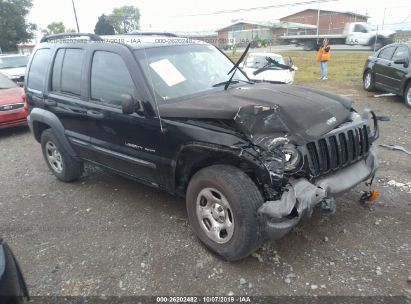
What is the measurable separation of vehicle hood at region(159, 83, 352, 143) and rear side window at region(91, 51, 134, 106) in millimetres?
648

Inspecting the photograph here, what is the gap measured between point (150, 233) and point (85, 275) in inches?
31.7

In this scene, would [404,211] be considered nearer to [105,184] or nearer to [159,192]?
[159,192]

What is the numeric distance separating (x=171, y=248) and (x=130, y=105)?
1.45 m

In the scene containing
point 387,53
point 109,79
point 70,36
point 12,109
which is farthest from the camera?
point 387,53

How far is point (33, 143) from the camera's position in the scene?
24.6 feet

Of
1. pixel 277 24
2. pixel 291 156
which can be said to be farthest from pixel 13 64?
pixel 277 24

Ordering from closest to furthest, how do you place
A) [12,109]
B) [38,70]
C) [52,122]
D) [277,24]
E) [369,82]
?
[52,122] < [38,70] < [12,109] < [369,82] < [277,24]

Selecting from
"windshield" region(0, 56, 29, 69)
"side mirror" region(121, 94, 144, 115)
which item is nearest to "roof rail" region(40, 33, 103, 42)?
"side mirror" region(121, 94, 144, 115)

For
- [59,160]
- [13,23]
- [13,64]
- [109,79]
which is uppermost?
[13,23]

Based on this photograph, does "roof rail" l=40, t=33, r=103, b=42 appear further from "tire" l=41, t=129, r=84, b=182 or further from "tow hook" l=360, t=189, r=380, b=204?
"tow hook" l=360, t=189, r=380, b=204

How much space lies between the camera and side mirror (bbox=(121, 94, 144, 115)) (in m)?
3.36

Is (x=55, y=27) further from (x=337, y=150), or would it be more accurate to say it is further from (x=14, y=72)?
(x=337, y=150)

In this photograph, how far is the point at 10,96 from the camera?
8289 mm

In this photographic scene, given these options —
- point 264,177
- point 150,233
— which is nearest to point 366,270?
point 264,177
